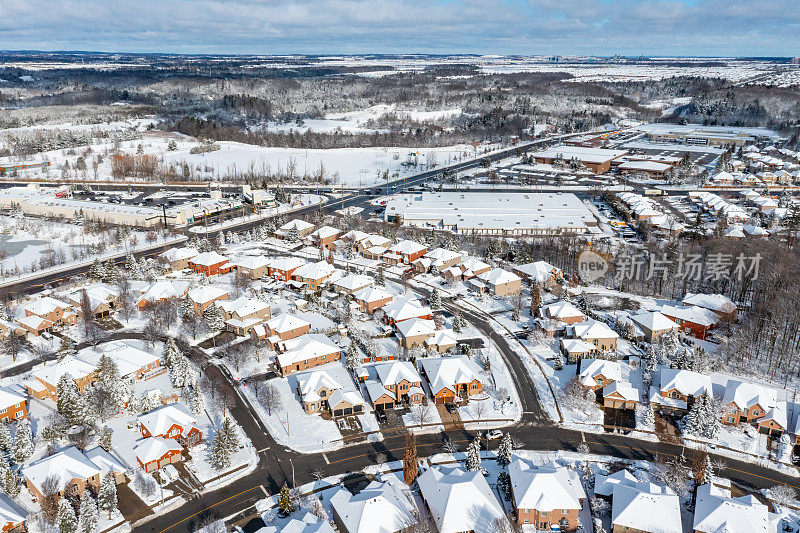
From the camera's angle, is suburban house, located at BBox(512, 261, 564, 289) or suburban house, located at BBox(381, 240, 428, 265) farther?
suburban house, located at BBox(381, 240, 428, 265)

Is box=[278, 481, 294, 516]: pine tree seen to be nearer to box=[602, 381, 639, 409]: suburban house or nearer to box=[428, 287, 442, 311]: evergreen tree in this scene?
box=[602, 381, 639, 409]: suburban house

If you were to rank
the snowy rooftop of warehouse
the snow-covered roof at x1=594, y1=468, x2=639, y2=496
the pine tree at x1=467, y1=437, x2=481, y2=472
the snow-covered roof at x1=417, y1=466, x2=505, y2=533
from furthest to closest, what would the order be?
1. the snowy rooftop of warehouse
2. the pine tree at x1=467, y1=437, x2=481, y2=472
3. the snow-covered roof at x1=594, y1=468, x2=639, y2=496
4. the snow-covered roof at x1=417, y1=466, x2=505, y2=533

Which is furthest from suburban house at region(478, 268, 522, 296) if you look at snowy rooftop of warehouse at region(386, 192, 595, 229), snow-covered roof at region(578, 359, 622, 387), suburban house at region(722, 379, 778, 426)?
suburban house at region(722, 379, 778, 426)

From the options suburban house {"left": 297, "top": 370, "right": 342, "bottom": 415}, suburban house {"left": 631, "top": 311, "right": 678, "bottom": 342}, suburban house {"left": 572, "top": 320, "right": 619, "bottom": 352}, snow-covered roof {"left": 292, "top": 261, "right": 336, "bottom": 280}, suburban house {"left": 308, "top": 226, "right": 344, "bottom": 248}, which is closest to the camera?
suburban house {"left": 297, "top": 370, "right": 342, "bottom": 415}

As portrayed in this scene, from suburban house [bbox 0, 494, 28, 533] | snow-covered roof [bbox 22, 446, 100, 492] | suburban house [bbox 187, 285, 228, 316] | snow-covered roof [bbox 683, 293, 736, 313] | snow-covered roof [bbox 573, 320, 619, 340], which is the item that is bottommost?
suburban house [bbox 0, 494, 28, 533]

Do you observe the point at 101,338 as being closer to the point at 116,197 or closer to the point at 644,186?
the point at 116,197

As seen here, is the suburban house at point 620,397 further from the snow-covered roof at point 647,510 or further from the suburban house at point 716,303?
the suburban house at point 716,303

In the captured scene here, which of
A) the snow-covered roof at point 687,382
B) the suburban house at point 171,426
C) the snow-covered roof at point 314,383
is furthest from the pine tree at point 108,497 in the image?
the snow-covered roof at point 687,382

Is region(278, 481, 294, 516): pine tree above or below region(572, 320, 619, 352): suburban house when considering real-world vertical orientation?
below
